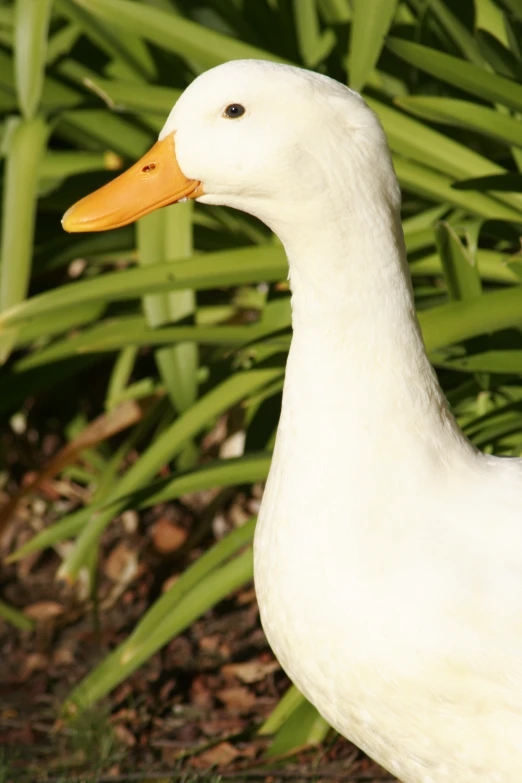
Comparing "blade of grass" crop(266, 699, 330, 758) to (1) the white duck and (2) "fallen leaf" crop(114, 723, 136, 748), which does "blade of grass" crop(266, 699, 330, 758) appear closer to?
(2) "fallen leaf" crop(114, 723, 136, 748)

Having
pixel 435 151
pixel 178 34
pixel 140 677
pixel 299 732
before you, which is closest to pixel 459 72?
pixel 435 151

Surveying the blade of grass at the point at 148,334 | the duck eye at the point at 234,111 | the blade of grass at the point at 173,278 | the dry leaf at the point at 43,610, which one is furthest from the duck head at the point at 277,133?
the dry leaf at the point at 43,610

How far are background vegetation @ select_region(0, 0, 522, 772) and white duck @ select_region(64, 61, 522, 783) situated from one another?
1.48 ft

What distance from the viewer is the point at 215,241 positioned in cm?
293

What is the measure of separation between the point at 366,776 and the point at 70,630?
127 cm

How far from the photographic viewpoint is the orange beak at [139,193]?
1.54m

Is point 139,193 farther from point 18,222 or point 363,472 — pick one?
point 18,222

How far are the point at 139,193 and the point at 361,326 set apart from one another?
14.3 inches

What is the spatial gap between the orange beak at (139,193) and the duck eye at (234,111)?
0.36ft

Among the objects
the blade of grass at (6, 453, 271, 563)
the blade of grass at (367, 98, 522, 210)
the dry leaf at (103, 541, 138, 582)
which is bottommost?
the dry leaf at (103, 541, 138, 582)

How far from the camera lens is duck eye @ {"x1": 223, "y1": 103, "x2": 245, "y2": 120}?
4.71 feet

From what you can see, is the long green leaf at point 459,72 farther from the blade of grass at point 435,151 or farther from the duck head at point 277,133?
the duck head at point 277,133

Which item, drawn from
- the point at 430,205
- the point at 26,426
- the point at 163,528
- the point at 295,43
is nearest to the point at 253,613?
the point at 163,528

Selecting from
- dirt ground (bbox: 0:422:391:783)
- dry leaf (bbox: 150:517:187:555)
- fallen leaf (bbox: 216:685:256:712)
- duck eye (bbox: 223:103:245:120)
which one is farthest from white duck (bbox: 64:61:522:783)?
dry leaf (bbox: 150:517:187:555)
